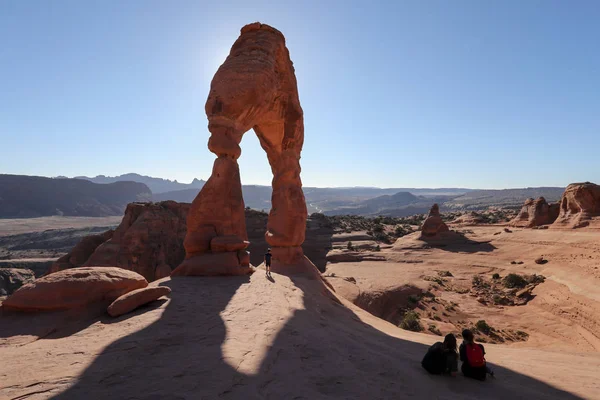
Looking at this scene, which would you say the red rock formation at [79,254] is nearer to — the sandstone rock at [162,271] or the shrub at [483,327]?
the sandstone rock at [162,271]

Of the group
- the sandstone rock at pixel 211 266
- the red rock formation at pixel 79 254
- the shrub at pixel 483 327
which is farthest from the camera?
the red rock formation at pixel 79 254

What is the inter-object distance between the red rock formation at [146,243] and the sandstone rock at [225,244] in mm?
10513

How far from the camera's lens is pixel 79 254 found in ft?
62.8

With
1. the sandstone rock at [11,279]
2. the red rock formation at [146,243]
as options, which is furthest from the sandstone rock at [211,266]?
the sandstone rock at [11,279]

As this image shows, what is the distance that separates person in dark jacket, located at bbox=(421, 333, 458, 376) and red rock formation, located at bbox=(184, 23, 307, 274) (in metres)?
5.67

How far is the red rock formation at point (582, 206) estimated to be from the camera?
86.8 ft

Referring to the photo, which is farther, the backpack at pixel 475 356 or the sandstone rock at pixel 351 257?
the sandstone rock at pixel 351 257

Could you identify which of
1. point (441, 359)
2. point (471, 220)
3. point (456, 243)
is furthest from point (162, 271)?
point (471, 220)

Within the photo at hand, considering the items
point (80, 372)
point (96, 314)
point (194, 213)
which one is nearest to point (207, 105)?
point (194, 213)

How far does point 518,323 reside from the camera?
13648 millimetres

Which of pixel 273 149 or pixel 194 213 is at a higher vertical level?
pixel 273 149

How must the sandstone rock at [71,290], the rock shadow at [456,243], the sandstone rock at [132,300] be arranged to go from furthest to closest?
the rock shadow at [456,243] < the sandstone rock at [132,300] < the sandstone rock at [71,290]

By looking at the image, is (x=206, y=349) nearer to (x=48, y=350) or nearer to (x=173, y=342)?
(x=173, y=342)

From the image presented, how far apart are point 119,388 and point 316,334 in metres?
3.24
